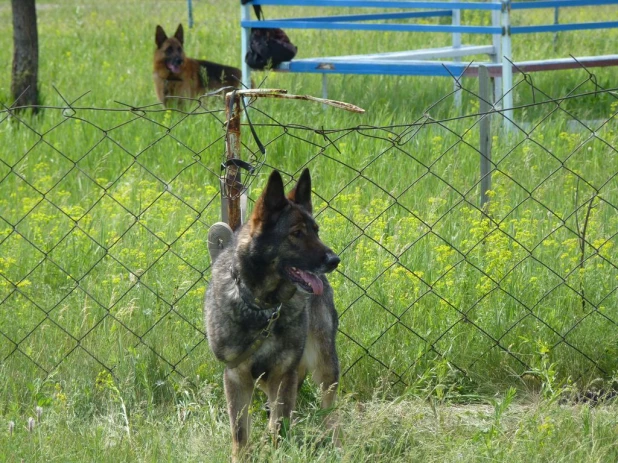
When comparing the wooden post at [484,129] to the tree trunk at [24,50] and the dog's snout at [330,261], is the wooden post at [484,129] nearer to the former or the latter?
the dog's snout at [330,261]

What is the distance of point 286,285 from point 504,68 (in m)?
5.40

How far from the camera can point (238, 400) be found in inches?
139

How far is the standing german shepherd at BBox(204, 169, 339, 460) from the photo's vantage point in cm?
332

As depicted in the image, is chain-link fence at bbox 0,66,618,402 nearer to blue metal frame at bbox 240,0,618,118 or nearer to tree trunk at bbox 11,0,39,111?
blue metal frame at bbox 240,0,618,118

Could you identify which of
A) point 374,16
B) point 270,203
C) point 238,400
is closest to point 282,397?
point 238,400

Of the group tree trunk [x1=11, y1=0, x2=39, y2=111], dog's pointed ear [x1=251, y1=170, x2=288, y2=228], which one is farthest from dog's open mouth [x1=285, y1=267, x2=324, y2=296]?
tree trunk [x1=11, y1=0, x2=39, y2=111]

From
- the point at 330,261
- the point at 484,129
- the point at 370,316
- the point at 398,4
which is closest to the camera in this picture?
the point at 330,261

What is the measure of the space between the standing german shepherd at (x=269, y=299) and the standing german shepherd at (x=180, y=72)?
25.5 feet

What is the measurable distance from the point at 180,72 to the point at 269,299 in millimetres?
8501

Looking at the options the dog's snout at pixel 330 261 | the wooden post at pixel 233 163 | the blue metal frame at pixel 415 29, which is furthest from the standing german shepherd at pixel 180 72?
the dog's snout at pixel 330 261

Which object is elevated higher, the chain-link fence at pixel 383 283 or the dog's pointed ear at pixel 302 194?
the dog's pointed ear at pixel 302 194

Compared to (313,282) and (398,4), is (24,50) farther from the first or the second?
(313,282)

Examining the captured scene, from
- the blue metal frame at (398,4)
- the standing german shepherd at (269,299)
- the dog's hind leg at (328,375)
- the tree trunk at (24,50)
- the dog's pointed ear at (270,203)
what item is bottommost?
the dog's hind leg at (328,375)

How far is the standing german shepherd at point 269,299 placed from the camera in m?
3.32
